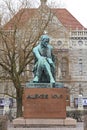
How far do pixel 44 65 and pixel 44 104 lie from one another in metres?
1.67

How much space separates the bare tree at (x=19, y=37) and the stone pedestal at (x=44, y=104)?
1192 cm

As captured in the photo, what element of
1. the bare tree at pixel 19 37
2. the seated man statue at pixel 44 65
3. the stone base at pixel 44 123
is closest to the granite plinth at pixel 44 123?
the stone base at pixel 44 123

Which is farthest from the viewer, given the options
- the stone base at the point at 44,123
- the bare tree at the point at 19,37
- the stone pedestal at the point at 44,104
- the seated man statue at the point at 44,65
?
the bare tree at the point at 19,37

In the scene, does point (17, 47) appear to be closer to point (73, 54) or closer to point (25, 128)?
point (25, 128)

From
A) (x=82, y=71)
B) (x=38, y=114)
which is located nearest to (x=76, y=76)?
(x=82, y=71)

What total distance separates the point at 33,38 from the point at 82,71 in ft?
93.5

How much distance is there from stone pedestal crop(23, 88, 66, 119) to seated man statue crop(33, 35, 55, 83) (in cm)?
64

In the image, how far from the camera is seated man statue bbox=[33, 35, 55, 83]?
53.7 feet

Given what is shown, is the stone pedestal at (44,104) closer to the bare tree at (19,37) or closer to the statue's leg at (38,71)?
the statue's leg at (38,71)

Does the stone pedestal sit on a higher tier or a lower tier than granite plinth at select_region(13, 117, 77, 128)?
A: higher

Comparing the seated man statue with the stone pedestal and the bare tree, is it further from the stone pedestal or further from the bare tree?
the bare tree

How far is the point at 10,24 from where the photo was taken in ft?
96.9

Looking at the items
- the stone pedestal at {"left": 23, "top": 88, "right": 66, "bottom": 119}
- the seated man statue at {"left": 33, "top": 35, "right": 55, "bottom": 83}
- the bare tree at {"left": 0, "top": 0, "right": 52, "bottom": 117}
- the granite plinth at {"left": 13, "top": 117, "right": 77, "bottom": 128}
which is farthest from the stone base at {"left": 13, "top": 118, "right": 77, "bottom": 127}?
the bare tree at {"left": 0, "top": 0, "right": 52, "bottom": 117}

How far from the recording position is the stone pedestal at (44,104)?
15.6m
